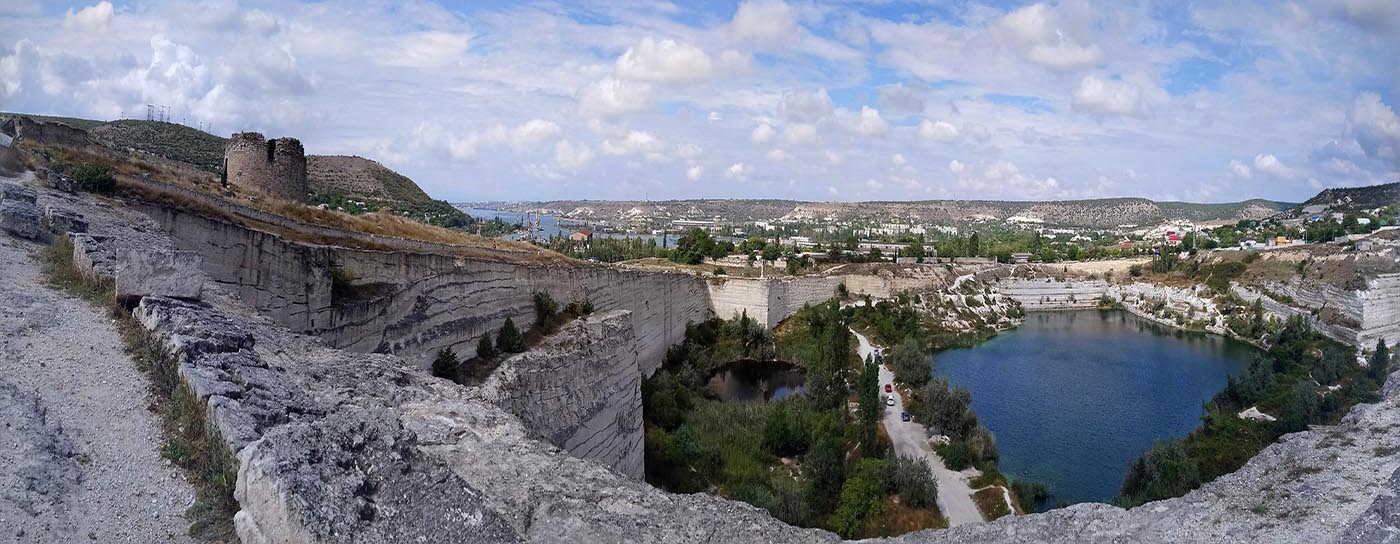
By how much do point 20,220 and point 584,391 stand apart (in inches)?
226

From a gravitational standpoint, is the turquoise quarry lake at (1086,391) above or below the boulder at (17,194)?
below

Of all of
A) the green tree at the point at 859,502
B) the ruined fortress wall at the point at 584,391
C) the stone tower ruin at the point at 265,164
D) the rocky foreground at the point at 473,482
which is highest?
the stone tower ruin at the point at 265,164

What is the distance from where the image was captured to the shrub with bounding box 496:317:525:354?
11.8m

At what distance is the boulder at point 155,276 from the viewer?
4.72 metres

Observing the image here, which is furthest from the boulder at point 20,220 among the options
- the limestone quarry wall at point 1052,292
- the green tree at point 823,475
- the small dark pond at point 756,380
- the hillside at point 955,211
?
the hillside at point 955,211

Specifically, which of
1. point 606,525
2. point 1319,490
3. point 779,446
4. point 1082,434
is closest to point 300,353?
point 606,525

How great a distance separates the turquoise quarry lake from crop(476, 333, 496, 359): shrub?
11352 millimetres

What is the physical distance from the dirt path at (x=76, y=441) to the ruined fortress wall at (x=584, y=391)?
3.38 m

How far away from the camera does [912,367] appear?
77.0 ft

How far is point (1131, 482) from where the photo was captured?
46.9 ft

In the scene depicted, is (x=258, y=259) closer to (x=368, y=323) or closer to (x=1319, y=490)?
(x=368, y=323)

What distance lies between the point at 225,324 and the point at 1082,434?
20.2m

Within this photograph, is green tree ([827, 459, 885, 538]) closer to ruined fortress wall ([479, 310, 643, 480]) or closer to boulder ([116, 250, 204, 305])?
ruined fortress wall ([479, 310, 643, 480])

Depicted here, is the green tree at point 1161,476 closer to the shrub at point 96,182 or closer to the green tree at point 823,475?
the green tree at point 823,475
